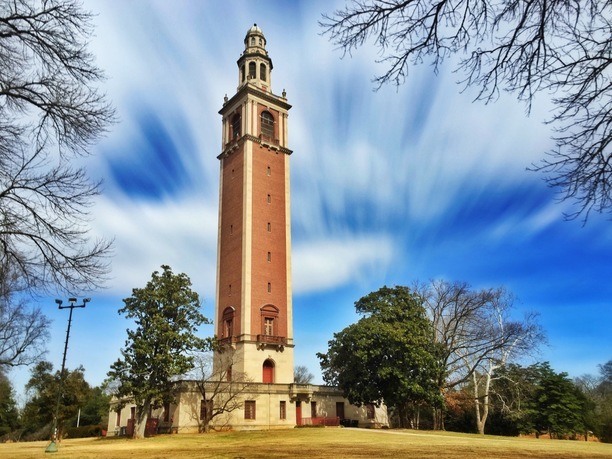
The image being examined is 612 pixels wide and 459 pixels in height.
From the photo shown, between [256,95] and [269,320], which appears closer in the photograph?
[269,320]

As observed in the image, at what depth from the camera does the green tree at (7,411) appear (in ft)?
183

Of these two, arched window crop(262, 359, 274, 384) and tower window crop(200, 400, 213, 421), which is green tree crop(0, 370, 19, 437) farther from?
arched window crop(262, 359, 274, 384)

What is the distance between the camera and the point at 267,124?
53.2 metres

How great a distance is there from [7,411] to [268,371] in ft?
125

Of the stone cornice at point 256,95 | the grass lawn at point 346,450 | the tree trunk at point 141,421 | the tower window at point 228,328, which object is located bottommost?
the grass lawn at point 346,450

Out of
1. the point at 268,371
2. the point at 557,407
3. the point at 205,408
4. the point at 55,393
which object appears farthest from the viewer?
the point at 557,407

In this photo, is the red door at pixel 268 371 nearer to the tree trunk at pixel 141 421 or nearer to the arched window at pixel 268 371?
the arched window at pixel 268 371

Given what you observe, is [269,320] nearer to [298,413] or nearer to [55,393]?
[298,413]

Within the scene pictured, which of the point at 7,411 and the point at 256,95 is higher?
the point at 256,95

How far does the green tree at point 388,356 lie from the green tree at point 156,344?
472 inches

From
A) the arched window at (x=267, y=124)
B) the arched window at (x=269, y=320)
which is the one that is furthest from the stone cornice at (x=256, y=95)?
the arched window at (x=269, y=320)

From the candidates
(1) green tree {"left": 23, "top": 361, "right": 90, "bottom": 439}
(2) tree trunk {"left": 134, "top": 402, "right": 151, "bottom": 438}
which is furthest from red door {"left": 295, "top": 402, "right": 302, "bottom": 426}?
(1) green tree {"left": 23, "top": 361, "right": 90, "bottom": 439}

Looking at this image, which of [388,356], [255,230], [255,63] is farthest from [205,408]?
[255,63]

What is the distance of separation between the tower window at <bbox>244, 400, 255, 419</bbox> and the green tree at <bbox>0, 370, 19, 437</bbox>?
105 ft
